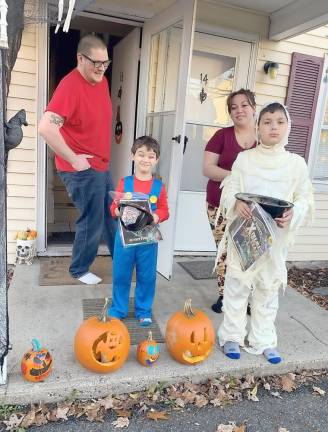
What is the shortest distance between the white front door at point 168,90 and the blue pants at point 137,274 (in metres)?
0.82

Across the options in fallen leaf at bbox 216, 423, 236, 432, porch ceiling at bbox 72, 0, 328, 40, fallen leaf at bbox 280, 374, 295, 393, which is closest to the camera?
fallen leaf at bbox 216, 423, 236, 432

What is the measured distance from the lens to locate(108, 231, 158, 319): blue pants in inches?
102

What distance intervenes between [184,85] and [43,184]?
168 centimetres

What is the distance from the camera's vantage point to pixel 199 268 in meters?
4.08

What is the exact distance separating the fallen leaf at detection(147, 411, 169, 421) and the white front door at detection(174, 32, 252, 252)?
2.46 m

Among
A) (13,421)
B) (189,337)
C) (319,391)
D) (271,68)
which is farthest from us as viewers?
(271,68)

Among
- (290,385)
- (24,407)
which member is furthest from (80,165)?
(290,385)

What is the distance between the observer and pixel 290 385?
7.86ft

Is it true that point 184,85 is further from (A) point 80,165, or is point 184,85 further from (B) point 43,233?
(B) point 43,233

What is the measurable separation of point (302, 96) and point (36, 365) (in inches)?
157

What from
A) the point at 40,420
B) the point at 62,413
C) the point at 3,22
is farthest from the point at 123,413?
the point at 3,22

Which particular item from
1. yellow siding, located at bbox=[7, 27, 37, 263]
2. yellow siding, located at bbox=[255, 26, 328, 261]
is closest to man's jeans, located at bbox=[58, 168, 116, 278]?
yellow siding, located at bbox=[7, 27, 37, 263]

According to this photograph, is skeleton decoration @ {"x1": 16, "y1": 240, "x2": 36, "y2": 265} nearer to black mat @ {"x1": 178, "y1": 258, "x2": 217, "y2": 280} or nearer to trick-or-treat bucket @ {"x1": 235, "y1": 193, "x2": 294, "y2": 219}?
black mat @ {"x1": 178, "y1": 258, "x2": 217, "y2": 280}

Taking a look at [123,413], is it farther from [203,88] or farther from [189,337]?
[203,88]
